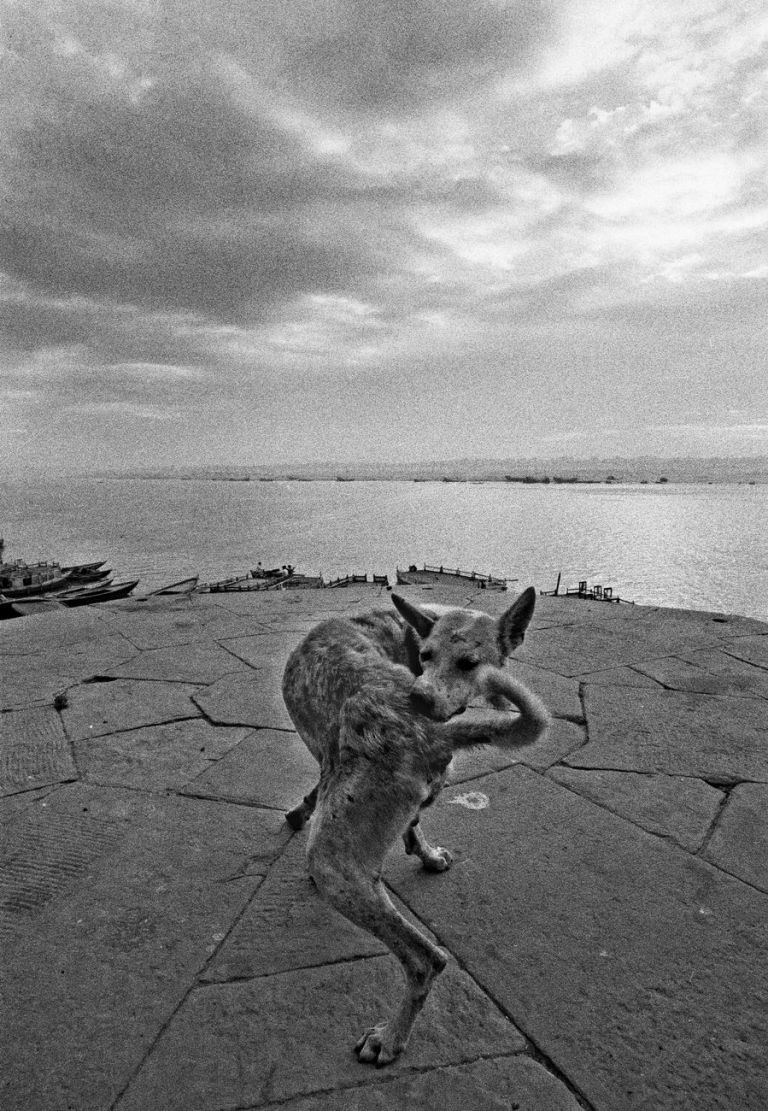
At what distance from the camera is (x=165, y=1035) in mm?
1836

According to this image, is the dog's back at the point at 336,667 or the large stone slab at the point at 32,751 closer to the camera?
the dog's back at the point at 336,667

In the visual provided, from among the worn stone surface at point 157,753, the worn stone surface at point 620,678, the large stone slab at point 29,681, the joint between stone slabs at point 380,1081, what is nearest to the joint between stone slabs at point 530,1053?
the joint between stone slabs at point 380,1081

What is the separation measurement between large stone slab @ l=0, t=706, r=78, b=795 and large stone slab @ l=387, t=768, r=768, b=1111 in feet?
7.76

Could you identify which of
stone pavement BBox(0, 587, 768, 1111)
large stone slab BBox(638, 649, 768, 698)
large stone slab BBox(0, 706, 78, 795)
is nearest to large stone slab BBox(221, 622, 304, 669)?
stone pavement BBox(0, 587, 768, 1111)

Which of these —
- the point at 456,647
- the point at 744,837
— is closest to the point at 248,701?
the point at 456,647

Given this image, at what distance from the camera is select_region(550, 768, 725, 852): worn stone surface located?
2971mm

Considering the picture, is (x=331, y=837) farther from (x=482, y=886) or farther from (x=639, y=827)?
(x=639, y=827)

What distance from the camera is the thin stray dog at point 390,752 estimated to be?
5.74ft

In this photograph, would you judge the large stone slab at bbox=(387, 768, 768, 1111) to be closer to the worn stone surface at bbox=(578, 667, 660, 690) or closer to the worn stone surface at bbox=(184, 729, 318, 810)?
the worn stone surface at bbox=(184, 729, 318, 810)

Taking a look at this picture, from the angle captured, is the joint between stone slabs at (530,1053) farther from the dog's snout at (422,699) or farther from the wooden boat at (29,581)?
the wooden boat at (29,581)

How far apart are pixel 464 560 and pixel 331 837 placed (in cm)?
5220

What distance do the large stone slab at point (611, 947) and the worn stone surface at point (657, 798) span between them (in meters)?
0.13

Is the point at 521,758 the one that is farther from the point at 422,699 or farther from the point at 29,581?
the point at 29,581

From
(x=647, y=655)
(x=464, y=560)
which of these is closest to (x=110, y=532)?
(x=464, y=560)
